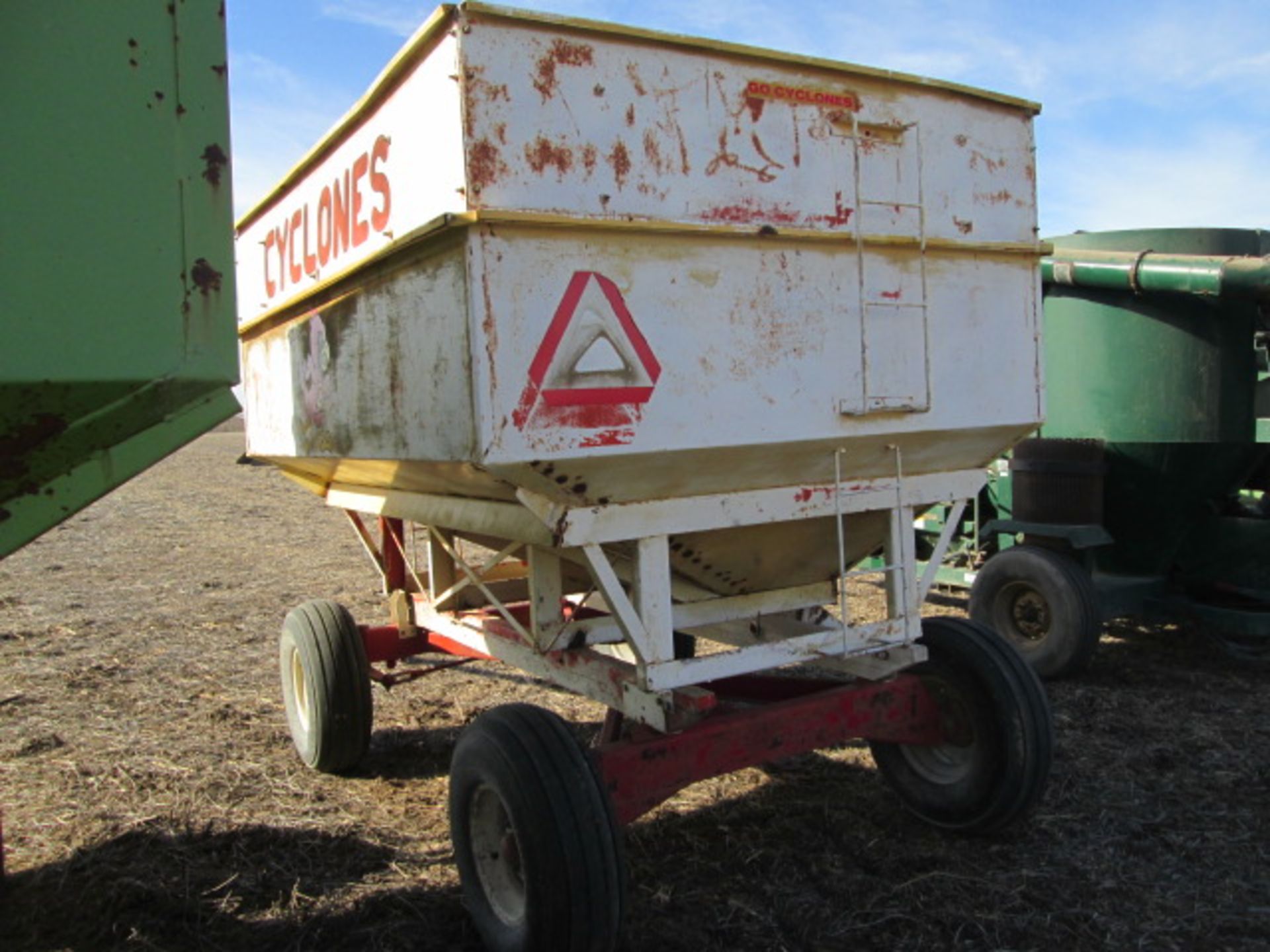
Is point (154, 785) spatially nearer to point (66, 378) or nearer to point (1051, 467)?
point (66, 378)

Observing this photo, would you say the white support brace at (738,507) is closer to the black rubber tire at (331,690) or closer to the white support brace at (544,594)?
the white support brace at (544,594)

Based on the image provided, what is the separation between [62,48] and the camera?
2.02m

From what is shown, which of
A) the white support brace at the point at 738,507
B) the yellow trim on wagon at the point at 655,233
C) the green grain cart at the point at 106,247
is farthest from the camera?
the white support brace at the point at 738,507

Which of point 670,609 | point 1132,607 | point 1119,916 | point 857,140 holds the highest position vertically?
point 857,140

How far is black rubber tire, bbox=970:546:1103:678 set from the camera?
226 inches

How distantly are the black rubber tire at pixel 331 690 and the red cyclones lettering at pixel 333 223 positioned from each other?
1619 mm

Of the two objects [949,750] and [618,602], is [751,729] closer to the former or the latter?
[618,602]

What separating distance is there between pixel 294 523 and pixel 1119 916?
14084mm

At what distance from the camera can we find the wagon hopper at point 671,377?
9.20 ft

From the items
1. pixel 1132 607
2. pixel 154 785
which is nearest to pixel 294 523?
pixel 154 785

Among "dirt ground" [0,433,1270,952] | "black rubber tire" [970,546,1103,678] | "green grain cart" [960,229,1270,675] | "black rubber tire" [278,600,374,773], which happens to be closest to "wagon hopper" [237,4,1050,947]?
"dirt ground" [0,433,1270,952]

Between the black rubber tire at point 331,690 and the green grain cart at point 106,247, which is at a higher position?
the green grain cart at point 106,247

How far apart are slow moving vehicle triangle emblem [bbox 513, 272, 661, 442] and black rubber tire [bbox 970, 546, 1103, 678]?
340 cm

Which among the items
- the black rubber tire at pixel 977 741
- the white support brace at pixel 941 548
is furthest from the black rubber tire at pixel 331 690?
the white support brace at pixel 941 548
